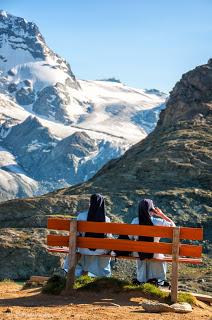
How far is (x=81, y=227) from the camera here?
12656mm

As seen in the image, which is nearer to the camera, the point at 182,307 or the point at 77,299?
the point at 182,307

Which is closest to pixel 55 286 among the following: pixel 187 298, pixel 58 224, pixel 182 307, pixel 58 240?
pixel 58 240

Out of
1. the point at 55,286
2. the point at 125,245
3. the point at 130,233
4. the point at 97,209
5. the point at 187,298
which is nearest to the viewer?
the point at 187,298

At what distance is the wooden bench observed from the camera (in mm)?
11891

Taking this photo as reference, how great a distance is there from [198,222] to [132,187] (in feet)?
17.1

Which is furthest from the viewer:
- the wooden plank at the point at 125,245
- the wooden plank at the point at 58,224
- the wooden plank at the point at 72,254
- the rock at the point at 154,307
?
the wooden plank at the point at 58,224

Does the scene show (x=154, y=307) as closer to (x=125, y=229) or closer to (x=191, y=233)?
(x=191, y=233)

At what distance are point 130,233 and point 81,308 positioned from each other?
6.87 ft

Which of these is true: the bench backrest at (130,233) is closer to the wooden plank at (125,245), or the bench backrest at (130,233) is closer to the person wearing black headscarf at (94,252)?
the wooden plank at (125,245)

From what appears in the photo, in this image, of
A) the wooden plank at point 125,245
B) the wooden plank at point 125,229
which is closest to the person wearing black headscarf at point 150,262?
the wooden plank at point 125,245

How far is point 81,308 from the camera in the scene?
10797mm

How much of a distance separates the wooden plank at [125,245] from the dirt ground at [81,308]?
3.15 ft

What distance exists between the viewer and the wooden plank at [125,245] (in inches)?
475

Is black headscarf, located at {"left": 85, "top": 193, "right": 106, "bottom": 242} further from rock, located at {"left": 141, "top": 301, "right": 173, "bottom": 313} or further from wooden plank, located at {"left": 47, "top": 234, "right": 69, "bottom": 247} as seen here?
rock, located at {"left": 141, "top": 301, "right": 173, "bottom": 313}
